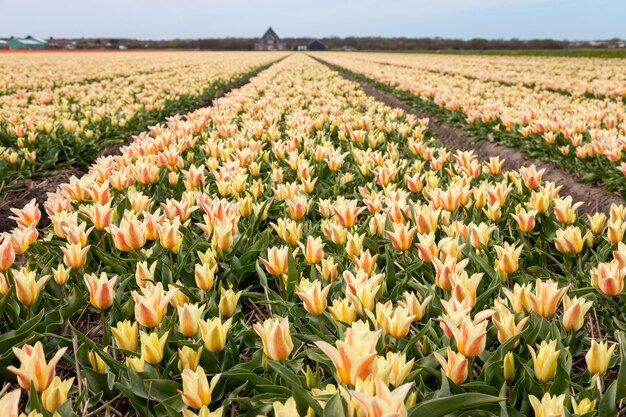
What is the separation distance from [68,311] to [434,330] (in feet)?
4.79

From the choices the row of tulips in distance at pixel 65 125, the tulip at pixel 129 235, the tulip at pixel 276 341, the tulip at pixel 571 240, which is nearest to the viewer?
the tulip at pixel 276 341

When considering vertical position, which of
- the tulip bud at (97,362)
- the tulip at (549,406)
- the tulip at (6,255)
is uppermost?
the tulip at (6,255)

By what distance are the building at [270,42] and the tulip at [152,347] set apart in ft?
344

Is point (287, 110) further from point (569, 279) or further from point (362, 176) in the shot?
point (569, 279)

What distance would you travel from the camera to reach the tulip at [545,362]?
56.4 inches

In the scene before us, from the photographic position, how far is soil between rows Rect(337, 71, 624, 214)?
203 inches

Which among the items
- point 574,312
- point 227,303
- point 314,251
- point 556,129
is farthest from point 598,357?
point 556,129

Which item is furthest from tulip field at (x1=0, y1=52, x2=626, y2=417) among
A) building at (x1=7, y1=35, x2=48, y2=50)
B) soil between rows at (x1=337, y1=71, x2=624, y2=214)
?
building at (x1=7, y1=35, x2=48, y2=50)

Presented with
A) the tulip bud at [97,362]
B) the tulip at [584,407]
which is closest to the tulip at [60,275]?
the tulip bud at [97,362]

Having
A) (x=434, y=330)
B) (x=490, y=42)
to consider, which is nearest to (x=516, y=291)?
(x=434, y=330)

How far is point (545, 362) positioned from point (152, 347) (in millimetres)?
1194

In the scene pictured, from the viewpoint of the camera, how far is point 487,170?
4.01 metres

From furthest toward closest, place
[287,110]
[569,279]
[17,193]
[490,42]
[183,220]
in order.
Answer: [490,42] < [287,110] < [17,193] < [183,220] < [569,279]

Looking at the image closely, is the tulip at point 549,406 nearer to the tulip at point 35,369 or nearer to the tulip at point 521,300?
the tulip at point 521,300
